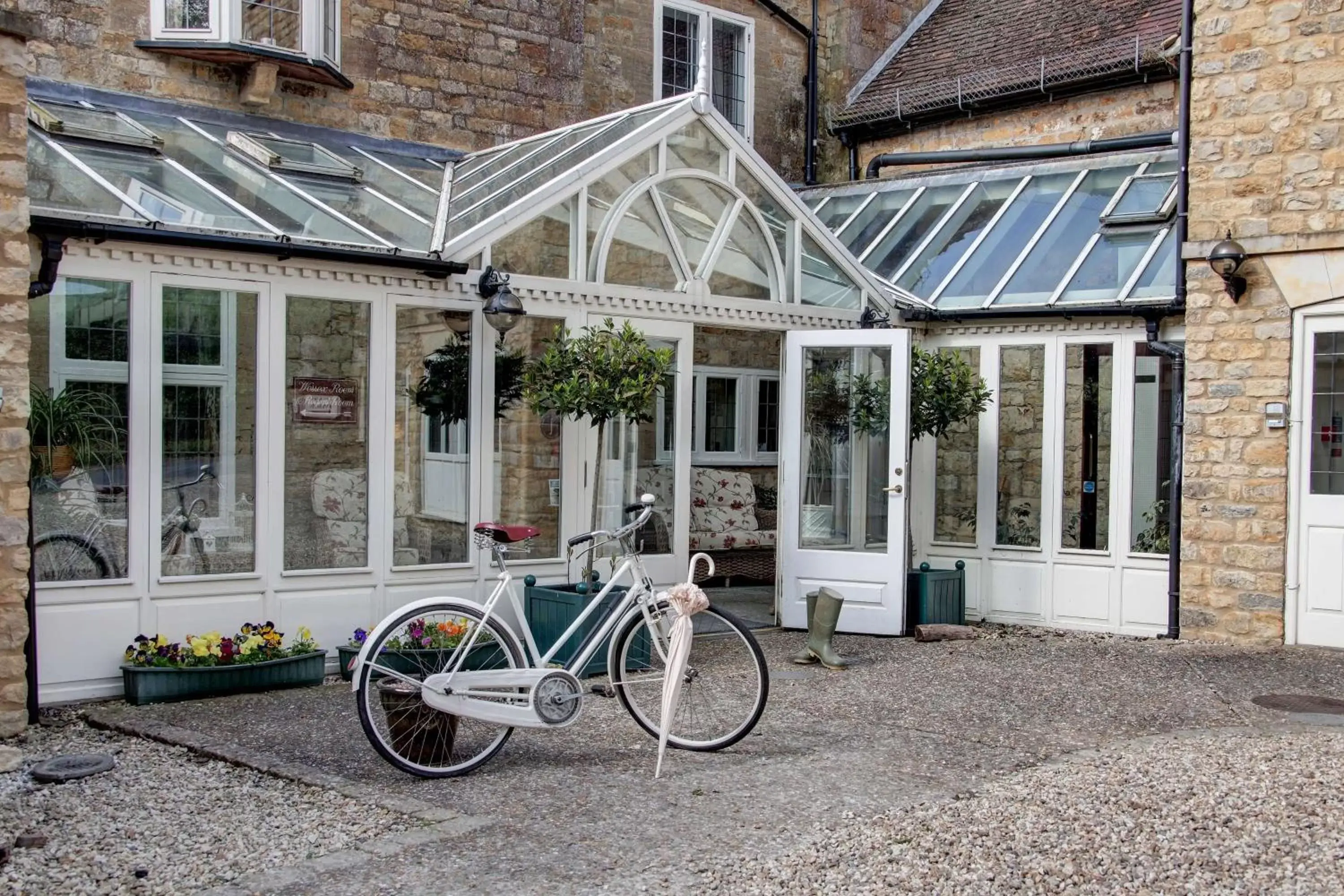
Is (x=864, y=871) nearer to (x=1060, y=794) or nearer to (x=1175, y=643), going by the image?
(x=1060, y=794)

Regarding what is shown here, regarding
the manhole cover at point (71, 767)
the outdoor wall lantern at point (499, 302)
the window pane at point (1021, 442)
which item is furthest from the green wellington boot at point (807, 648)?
the manhole cover at point (71, 767)

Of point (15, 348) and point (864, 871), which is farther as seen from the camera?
point (15, 348)

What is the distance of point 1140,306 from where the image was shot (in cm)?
968

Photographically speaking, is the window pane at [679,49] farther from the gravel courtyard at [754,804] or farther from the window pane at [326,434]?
the gravel courtyard at [754,804]

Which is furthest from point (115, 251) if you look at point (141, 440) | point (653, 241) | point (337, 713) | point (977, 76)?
point (977, 76)

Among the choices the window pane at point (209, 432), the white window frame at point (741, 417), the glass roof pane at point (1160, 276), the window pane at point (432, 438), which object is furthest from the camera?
the white window frame at point (741, 417)

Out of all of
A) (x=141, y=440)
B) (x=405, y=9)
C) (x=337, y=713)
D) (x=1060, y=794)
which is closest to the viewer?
(x=1060, y=794)

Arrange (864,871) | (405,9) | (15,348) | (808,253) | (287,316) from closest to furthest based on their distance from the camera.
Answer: (864,871) < (15,348) < (287,316) < (808,253) < (405,9)

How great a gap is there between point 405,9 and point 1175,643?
335 inches

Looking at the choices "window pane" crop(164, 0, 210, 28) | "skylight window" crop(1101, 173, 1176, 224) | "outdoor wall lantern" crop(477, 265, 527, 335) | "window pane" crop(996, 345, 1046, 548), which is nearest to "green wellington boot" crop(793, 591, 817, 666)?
"window pane" crop(996, 345, 1046, 548)

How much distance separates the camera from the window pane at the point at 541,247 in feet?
28.6

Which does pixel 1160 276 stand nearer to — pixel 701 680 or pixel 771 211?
pixel 771 211

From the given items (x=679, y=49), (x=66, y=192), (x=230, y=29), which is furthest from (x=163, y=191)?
(x=679, y=49)

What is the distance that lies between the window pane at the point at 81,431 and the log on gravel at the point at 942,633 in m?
5.25
